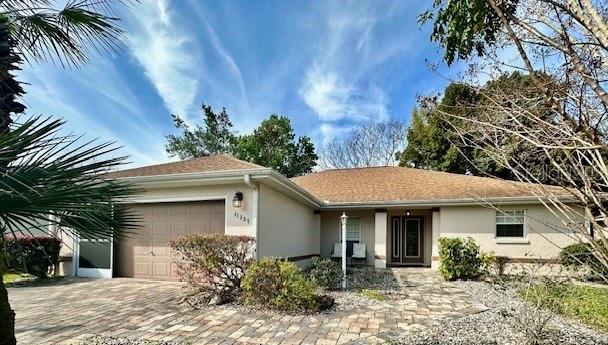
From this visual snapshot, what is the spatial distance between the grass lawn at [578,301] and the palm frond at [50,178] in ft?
18.1

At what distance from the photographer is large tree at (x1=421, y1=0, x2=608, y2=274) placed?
2.03 metres

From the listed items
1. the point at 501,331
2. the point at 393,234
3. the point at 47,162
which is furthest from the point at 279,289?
the point at 393,234

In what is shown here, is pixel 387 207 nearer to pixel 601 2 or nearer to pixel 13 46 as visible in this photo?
pixel 601 2

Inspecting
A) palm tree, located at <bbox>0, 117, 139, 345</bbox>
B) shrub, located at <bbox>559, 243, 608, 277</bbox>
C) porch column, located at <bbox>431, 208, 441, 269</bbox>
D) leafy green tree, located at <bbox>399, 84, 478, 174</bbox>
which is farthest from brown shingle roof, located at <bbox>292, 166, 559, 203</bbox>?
palm tree, located at <bbox>0, 117, 139, 345</bbox>

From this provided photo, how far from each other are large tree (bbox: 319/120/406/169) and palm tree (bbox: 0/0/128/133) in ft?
89.3

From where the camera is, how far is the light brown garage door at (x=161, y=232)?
10234 millimetres

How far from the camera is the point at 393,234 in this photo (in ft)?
54.4

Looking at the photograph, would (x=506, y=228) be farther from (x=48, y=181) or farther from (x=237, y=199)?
(x=48, y=181)

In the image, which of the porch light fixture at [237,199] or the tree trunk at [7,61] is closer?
the tree trunk at [7,61]

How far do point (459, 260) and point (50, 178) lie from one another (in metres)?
11.7

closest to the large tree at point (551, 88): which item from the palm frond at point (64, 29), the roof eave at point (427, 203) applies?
the palm frond at point (64, 29)

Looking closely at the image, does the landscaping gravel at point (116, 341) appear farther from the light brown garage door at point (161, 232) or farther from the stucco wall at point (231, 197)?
the light brown garage door at point (161, 232)

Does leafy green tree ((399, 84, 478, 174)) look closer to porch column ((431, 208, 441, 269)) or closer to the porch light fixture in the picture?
porch column ((431, 208, 441, 269))

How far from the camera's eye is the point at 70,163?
2.55m
